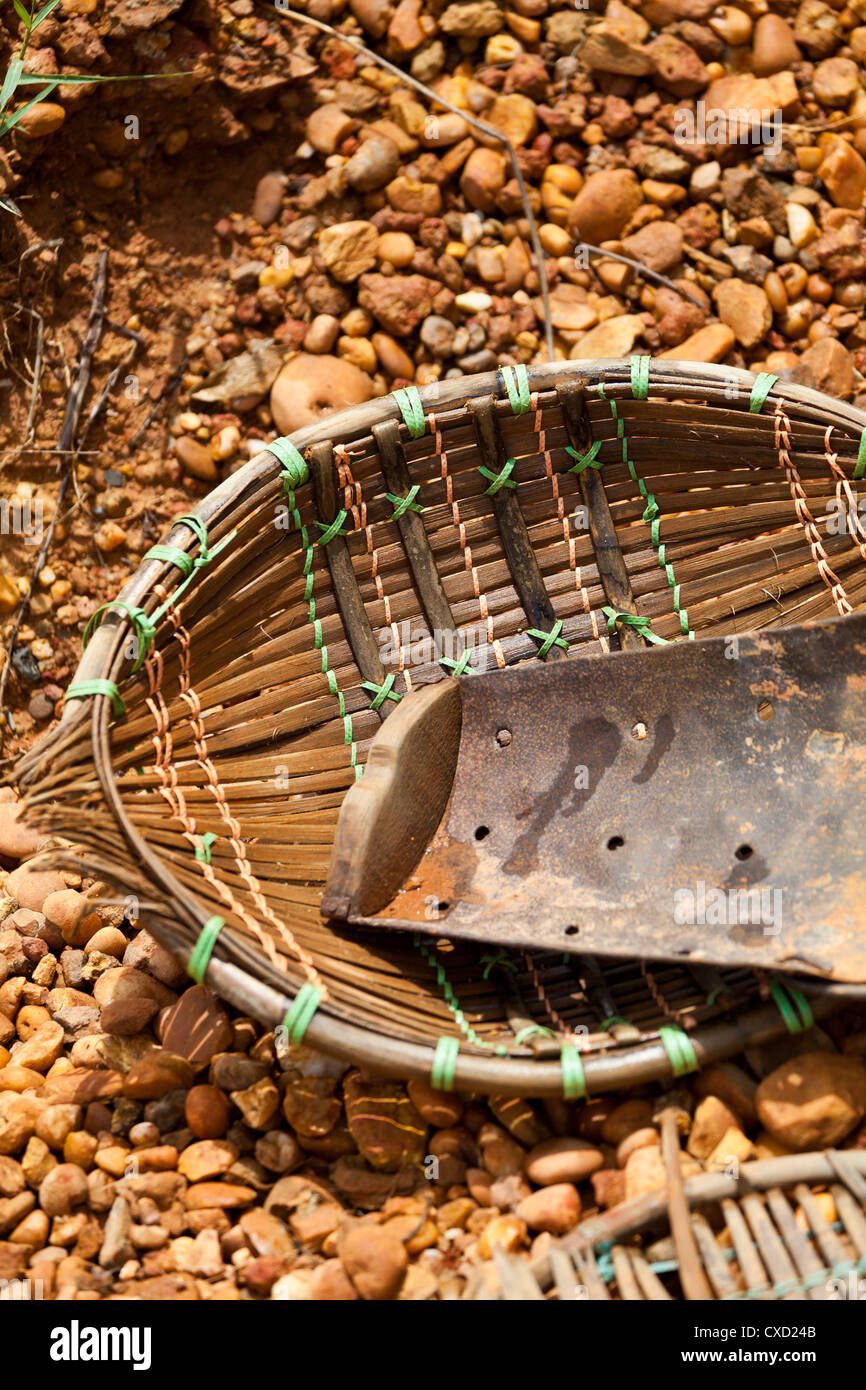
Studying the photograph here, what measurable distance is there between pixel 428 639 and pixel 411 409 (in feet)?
1.60

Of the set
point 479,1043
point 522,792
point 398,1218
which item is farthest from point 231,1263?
point 522,792

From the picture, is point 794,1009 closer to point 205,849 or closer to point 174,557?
point 205,849

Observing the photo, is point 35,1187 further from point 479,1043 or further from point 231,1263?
point 479,1043

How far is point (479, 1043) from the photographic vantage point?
6.51 feet

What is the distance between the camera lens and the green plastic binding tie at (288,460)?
7.56 ft

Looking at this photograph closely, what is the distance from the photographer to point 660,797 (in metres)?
2.45

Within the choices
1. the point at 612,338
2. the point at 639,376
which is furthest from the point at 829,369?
the point at 639,376

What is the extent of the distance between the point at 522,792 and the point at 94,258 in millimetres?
1819

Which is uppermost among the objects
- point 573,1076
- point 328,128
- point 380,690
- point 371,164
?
point 328,128

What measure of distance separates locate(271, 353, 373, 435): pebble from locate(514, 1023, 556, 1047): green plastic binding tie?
5.53 feet

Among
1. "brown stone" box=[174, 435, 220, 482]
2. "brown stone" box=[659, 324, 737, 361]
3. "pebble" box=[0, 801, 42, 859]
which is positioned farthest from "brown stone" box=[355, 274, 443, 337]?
"pebble" box=[0, 801, 42, 859]

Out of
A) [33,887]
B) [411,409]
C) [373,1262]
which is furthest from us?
[33,887]

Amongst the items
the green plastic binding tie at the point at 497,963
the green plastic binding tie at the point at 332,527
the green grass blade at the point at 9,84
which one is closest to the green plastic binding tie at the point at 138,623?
the green plastic binding tie at the point at 332,527

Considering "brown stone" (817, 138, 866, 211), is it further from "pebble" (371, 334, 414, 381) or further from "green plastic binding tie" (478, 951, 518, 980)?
"green plastic binding tie" (478, 951, 518, 980)
